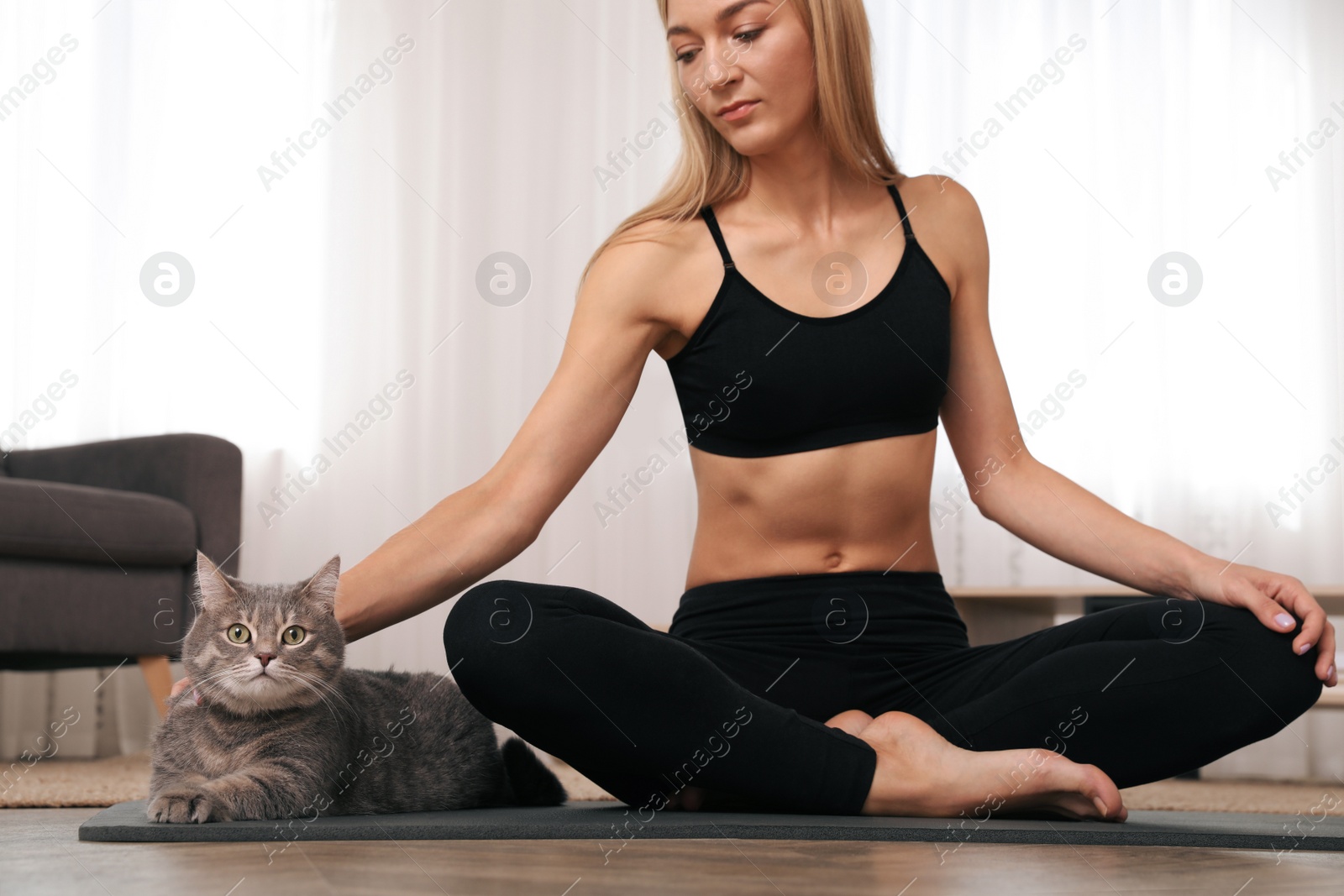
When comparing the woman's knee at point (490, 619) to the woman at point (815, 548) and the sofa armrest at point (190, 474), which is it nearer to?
the woman at point (815, 548)

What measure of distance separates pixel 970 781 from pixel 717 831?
0.79 feet

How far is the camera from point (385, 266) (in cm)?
322

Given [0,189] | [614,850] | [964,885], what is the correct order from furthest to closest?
[0,189]
[614,850]
[964,885]

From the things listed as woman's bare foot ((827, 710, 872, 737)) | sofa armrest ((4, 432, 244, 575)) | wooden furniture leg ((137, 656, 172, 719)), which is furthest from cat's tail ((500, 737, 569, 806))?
sofa armrest ((4, 432, 244, 575))

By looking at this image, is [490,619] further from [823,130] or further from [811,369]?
[823,130]

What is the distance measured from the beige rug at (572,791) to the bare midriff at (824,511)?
1.79 ft

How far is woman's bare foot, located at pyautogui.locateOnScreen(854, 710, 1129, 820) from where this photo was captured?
98 cm

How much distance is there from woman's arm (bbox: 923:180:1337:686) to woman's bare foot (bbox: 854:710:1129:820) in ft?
0.74

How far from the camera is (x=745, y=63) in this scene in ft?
3.97

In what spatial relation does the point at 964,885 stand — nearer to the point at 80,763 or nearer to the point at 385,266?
the point at 80,763

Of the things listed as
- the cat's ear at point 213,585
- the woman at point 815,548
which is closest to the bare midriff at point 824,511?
the woman at point 815,548

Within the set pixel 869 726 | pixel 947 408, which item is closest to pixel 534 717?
pixel 869 726

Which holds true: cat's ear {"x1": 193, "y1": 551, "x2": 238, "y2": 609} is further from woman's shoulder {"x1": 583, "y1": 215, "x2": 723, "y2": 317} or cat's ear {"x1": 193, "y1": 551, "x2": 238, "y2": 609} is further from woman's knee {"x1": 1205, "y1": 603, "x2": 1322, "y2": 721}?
woman's knee {"x1": 1205, "y1": 603, "x2": 1322, "y2": 721}

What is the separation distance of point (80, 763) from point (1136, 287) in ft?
9.08
